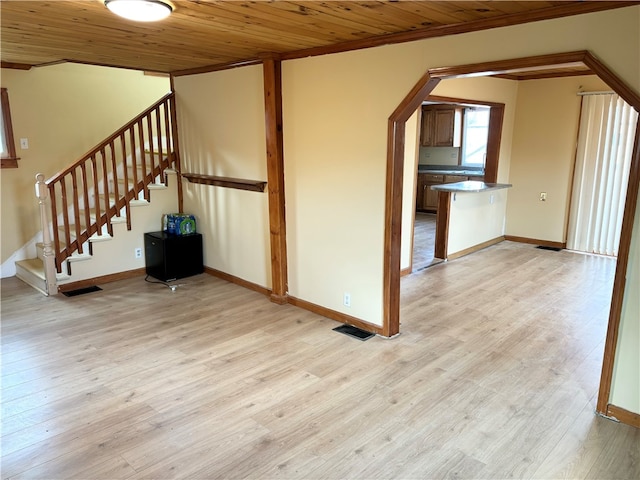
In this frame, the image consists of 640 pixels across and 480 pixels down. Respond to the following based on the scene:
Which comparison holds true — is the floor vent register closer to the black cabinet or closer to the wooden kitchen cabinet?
the black cabinet

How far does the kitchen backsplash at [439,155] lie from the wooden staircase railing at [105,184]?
5971 millimetres

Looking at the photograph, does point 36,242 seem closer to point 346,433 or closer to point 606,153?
point 346,433

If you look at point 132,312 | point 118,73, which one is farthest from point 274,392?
point 118,73

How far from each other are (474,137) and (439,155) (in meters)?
0.78

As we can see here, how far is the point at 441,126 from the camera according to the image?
29.9ft

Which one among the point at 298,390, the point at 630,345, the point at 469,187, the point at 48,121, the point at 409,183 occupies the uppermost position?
the point at 48,121

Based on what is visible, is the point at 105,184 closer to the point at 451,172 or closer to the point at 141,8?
the point at 141,8

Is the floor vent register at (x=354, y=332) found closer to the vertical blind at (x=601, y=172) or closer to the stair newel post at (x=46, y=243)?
the stair newel post at (x=46, y=243)

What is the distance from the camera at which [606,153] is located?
5.93m

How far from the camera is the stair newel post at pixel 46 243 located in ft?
14.3

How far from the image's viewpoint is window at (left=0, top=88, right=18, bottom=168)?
4934mm

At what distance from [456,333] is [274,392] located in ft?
5.41

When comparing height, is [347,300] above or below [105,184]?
below

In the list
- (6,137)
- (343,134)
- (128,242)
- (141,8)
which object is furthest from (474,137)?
(141,8)
